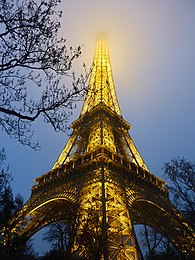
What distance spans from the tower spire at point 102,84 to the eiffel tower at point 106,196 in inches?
140

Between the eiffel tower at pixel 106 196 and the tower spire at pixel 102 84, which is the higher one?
the tower spire at pixel 102 84

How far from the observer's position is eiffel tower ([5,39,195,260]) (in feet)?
49.8

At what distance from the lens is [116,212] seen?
16.7 meters

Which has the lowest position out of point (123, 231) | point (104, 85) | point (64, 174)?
point (123, 231)

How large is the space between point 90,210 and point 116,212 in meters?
2.59

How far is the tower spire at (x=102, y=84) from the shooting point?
32312mm

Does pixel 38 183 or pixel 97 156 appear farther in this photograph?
pixel 38 183

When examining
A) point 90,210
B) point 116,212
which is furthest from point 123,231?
point 90,210

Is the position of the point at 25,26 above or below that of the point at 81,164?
below

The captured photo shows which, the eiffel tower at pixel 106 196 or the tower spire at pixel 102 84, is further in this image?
the tower spire at pixel 102 84

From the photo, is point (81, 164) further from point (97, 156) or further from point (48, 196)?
point (48, 196)

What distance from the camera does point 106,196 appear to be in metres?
17.8

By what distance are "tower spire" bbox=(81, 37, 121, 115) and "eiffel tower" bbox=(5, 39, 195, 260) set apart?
3.56 meters

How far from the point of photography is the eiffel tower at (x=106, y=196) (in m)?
15.2
